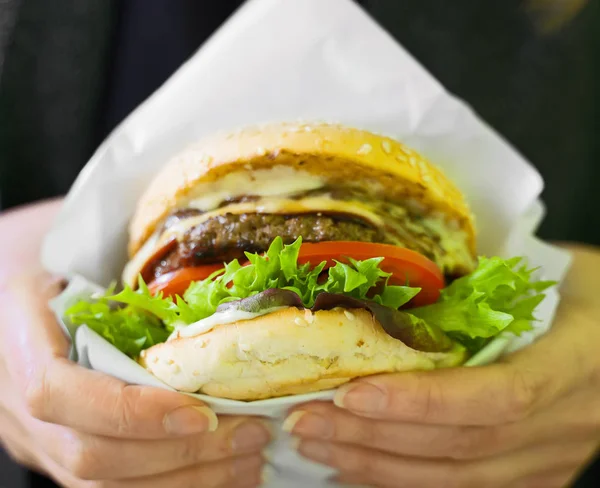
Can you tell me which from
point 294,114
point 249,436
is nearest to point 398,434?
point 249,436

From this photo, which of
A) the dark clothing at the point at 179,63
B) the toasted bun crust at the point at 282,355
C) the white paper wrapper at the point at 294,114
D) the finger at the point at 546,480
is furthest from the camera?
the dark clothing at the point at 179,63

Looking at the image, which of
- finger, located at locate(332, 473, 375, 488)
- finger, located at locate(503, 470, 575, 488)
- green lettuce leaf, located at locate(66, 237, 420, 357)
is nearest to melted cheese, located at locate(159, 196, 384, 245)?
green lettuce leaf, located at locate(66, 237, 420, 357)

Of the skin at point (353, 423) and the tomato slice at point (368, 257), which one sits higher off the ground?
the tomato slice at point (368, 257)

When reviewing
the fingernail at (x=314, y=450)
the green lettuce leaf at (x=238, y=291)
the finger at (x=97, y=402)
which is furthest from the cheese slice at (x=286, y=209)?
the fingernail at (x=314, y=450)

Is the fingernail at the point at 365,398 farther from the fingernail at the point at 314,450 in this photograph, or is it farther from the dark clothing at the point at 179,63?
the dark clothing at the point at 179,63

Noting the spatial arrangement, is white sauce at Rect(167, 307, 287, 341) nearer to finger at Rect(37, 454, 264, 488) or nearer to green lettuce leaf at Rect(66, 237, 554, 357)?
green lettuce leaf at Rect(66, 237, 554, 357)

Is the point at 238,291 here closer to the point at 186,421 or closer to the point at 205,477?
the point at 186,421
